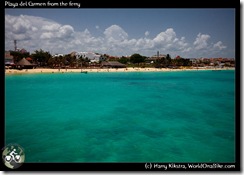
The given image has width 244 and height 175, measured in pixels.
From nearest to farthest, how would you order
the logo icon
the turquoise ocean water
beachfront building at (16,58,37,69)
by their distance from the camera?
1. the logo icon
2. the turquoise ocean water
3. beachfront building at (16,58,37,69)

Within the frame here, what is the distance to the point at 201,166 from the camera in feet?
16.3

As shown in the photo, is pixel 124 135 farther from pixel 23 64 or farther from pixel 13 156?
pixel 23 64

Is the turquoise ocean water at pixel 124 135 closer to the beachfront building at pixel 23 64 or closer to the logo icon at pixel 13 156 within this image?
the logo icon at pixel 13 156

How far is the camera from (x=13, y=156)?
5.19m

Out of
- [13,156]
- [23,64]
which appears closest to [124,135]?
[13,156]

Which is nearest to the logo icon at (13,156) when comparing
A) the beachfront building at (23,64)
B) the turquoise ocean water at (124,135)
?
the turquoise ocean water at (124,135)

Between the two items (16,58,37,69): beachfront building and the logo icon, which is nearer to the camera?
the logo icon

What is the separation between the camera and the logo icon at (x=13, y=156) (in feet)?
16.6

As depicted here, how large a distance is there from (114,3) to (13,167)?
459cm

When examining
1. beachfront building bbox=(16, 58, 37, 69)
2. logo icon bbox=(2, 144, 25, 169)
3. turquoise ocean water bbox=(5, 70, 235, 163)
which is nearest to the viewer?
logo icon bbox=(2, 144, 25, 169)

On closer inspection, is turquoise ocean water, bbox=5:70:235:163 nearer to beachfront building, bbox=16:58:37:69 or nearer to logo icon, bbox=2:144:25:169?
logo icon, bbox=2:144:25:169

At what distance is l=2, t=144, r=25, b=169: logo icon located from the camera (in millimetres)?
5047

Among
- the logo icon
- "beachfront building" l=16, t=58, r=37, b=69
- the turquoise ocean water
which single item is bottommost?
the turquoise ocean water

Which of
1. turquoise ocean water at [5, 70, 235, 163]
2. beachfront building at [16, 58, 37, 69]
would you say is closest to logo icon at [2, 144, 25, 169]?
turquoise ocean water at [5, 70, 235, 163]
